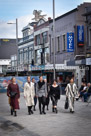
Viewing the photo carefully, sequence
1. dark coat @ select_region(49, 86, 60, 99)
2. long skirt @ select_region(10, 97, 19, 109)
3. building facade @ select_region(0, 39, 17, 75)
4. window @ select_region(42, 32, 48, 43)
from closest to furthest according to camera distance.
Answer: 1. long skirt @ select_region(10, 97, 19, 109)
2. dark coat @ select_region(49, 86, 60, 99)
3. window @ select_region(42, 32, 48, 43)
4. building facade @ select_region(0, 39, 17, 75)

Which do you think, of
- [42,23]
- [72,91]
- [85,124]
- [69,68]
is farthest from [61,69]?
[85,124]

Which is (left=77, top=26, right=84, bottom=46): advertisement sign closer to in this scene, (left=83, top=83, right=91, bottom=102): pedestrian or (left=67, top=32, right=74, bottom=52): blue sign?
(left=67, top=32, right=74, bottom=52): blue sign

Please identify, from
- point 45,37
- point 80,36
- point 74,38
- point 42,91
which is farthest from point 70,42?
point 42,91

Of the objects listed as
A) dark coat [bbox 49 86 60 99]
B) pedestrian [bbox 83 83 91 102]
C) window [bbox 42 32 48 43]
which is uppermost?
window [bbox 42 32 48 43]

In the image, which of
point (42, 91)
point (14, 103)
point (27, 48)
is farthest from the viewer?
point (27, 48)

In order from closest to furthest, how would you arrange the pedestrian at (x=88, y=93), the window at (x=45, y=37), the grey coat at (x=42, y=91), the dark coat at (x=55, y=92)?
1. the grey coat at (x=42, y=91)
2. the dark coat at (x=55, y=92)
3. the pedestrian at (x=88, y=93)
4. the window at (x=45, y=37)

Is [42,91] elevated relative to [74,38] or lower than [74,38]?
lower

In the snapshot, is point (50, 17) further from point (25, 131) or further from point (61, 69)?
point (25, 131)

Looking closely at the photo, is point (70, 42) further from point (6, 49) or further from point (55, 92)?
point (6, 49)

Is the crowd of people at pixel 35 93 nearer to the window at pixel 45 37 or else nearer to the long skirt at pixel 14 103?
the long skirt at pixel 14 103

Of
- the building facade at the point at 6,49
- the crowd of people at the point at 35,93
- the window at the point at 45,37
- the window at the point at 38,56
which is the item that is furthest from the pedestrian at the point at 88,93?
the building facade at the point at 6,49

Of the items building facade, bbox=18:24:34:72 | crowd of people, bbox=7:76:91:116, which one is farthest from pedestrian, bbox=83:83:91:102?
building facade, bbox=18:24:34:72

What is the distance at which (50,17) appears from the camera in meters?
57.4

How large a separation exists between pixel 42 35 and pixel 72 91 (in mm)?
39495
